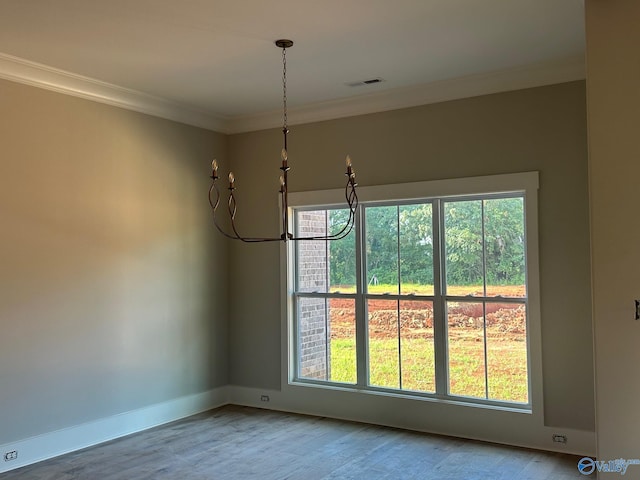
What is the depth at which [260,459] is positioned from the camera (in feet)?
14.5

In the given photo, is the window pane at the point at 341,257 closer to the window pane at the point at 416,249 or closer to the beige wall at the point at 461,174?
the beige wall at the point at 461,174

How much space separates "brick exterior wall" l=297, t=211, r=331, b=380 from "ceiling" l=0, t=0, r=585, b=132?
1119mm

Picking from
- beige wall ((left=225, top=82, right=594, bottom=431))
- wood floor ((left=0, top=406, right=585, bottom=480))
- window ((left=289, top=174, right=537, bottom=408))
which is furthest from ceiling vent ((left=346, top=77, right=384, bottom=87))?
wood floor ((left=0, top=406, right=585, bottom=480))

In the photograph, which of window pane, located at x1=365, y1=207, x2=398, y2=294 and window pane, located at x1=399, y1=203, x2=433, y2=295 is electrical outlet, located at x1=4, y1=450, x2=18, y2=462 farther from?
window pane, located at x1=399, y1=203, x2=433, y2=295

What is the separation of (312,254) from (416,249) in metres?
1.14

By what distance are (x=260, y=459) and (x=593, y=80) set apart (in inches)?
133

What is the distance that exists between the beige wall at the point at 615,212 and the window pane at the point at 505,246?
177 cm

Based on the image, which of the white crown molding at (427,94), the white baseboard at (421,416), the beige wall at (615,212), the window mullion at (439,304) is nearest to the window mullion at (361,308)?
the white baseboard at (421,416)

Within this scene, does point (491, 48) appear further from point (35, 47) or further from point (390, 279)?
point (35, 47)

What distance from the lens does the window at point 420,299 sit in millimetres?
4812

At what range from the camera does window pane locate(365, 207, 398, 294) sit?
5.36 metres

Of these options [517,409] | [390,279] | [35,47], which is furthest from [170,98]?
[517,409]

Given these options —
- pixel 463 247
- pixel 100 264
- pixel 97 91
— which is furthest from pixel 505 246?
pixel 97 91

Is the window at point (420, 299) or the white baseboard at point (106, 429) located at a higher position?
the window at point (420, 299)
